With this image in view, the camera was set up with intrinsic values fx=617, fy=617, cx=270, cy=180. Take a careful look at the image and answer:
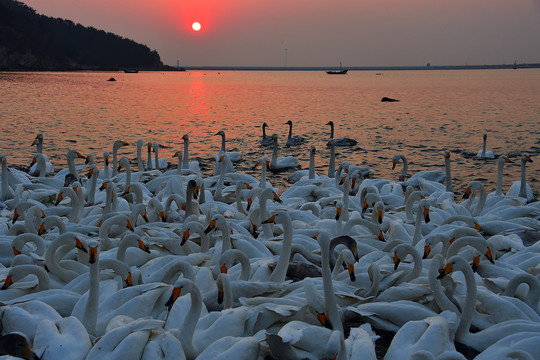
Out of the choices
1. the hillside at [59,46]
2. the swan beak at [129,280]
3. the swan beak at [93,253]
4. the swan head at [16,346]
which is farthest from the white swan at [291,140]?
the hillside at [59,46]

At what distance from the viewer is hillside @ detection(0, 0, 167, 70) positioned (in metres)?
123

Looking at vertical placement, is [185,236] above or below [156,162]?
above

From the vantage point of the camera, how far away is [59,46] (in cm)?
13925

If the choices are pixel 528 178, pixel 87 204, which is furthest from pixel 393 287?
pixel 528 178

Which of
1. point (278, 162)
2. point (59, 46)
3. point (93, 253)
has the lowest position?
point (278, 162)

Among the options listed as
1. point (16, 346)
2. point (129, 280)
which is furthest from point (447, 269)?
point (16, 346)

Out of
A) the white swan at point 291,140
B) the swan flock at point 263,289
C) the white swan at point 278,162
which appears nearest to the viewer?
the swan flock at point 263,289

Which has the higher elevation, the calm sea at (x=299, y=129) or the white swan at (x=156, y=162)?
the white swan at (x=156, y=162)

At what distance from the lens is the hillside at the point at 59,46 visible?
123125 mm

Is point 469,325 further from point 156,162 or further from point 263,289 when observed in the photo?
point 156,162

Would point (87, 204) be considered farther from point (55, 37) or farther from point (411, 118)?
point (55, 37)

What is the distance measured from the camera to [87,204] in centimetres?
1095

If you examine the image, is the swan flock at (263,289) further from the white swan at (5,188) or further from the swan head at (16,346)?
the white swan at (5,188)

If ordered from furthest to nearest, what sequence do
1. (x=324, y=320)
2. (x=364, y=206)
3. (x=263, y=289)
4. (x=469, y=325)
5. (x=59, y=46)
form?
(x=59, y=46) < (x=364, y=206) < (x=263, y=289) < (x=469, y=325) < (x=324, y=320)
